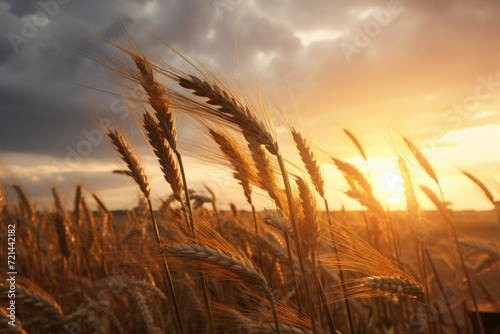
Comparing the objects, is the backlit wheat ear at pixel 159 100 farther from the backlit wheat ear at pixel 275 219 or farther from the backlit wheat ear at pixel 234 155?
the backlit wheat ear at pixel 275 219

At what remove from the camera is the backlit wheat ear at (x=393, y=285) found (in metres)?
1.59

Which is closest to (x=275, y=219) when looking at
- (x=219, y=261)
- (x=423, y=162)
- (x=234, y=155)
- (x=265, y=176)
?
(x=265, y=176)

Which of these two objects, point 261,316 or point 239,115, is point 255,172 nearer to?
point 239,115

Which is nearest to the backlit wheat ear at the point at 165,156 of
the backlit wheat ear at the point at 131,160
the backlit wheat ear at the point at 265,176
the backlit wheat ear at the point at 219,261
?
the backlit wheat ear at the point at 131,160

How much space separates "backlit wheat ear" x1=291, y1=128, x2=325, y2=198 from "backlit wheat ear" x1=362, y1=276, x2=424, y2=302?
25.6 inches

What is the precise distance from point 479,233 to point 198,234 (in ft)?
49.6

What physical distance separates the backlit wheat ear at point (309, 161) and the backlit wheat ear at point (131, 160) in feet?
2.85

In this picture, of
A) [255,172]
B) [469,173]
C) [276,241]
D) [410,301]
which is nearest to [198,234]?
[255,172]

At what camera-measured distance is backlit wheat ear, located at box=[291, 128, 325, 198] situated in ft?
7.06

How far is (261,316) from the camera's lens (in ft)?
5.94

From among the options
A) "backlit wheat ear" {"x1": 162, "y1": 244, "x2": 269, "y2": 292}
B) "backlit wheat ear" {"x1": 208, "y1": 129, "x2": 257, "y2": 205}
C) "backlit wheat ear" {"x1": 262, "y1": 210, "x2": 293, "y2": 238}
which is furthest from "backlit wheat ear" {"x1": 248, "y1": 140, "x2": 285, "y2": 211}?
"backlit wheat ear" {"x1": 162, "y1": 244, "x2": 269, "y2": 292}

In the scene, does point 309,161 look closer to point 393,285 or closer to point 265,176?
point 265,176

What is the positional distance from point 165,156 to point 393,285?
124 cm

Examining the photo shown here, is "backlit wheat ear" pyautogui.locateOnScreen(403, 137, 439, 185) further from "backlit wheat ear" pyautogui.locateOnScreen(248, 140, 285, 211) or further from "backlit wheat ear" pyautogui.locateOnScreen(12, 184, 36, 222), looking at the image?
"backlit wheat ear" pyautogui.locateOnScreen(12, 184, 36, 222)
